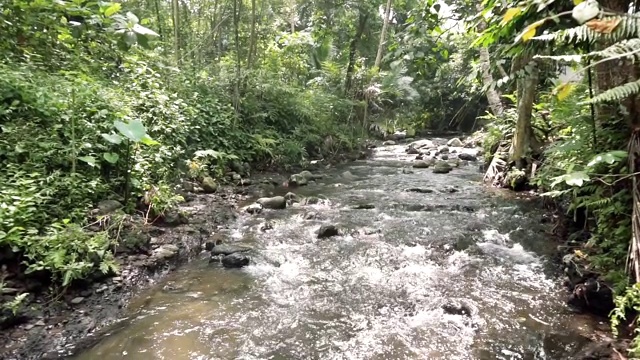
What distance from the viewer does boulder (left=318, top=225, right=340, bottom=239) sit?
580 centimetres

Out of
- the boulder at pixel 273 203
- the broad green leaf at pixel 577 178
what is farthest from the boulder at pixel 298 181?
the broad green leaf at pixel 577 178

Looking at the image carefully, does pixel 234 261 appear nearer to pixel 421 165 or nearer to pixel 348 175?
pixel 348 175

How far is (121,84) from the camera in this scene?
706 cm

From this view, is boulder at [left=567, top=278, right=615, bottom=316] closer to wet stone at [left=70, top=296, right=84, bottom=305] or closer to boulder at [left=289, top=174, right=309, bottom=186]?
wet stone at [left=70, top=296, right=84, bottom=305]

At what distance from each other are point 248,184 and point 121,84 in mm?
3132

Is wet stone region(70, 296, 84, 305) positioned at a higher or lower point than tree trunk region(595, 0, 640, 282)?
lower

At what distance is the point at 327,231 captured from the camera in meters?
5.83

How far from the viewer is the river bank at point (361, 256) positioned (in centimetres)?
330

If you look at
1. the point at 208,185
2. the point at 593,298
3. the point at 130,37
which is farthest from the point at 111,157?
the point at 593,298

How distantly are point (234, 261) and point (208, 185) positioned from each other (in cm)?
299

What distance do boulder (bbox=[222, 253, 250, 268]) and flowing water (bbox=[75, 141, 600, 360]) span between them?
0.45 feet

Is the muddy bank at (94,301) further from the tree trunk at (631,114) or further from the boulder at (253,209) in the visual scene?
the tree trunk at (631,114)

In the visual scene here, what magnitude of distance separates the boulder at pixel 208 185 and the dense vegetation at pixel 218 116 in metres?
0.36

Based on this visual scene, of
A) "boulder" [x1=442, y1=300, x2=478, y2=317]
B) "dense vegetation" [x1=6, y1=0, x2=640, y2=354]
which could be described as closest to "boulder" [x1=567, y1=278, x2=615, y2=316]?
"dense vegetation" [x1=6, y1=0, x2=640, y2=354]
